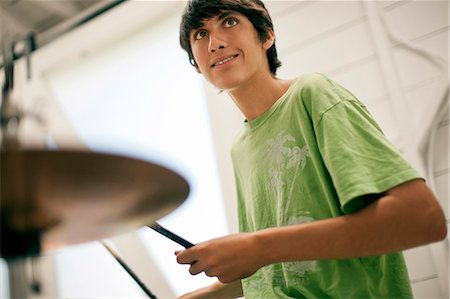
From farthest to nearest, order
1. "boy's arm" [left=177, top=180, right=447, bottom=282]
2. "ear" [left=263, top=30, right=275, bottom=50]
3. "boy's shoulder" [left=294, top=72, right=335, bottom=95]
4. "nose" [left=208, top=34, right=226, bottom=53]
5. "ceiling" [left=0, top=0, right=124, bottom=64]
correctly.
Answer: "ceiling" [left=0, top=0, right=124, bottom=64], "ear" [left=263, top=30, right=275, bottom=50], "nose" [left=208, top=34, right=226, bottom=53], "boy's shoulder" [left=294, top=72, right=335, bottom=95], "boy's arm" [left=177, top=180, right=447, bottom=282]

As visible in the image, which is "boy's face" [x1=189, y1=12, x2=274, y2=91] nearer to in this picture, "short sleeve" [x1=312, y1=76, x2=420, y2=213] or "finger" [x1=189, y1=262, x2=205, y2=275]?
"short sleeve" [x1=312, y1=76, x2=420, y2=213]

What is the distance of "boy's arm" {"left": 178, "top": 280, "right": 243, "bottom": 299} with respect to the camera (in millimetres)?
1140

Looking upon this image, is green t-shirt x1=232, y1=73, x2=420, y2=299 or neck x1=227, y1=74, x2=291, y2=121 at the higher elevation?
neck x1=227, y1=74, x2=291, y2=121

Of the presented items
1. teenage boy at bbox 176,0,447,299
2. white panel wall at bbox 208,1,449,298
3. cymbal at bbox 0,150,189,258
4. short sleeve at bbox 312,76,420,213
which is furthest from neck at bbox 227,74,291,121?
cymbal at bbox 0,150,189,258

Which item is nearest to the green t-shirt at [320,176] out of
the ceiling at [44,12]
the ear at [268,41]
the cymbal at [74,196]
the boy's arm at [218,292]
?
the boy's arm at [218,292]

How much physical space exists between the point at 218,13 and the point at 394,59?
618 mm

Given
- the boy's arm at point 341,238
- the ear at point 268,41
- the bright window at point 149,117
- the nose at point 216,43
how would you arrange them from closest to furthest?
1. the boy's arm at point 341,238
2. the nose at point 216,43
3. the ear at point 268,41
4. the bright window at point 149,117

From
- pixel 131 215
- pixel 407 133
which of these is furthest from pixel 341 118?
pixel 407 133

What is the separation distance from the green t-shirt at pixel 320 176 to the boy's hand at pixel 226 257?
179 mm

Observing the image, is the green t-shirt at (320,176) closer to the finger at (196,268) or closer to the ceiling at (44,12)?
the finger at (196,268)

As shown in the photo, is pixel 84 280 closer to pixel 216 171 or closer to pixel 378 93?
pixel 216 171

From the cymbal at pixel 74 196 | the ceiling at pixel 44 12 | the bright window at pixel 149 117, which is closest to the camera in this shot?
the cymbal at pixel 74 196

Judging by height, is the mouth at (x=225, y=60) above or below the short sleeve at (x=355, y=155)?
above

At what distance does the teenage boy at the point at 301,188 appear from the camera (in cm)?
73
